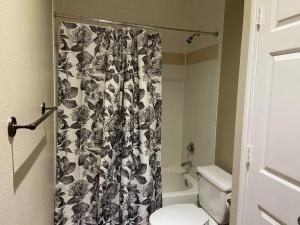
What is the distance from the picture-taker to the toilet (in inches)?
64.2

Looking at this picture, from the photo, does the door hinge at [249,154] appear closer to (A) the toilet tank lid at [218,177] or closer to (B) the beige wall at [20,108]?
(A) the toilet tank lid at [218,177]

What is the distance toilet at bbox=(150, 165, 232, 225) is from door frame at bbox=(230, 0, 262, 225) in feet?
1.40

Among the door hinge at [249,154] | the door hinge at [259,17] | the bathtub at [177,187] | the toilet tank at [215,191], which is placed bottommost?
the bathtub at [177,187]

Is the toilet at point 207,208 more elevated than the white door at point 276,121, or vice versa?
the white door at point 276,121

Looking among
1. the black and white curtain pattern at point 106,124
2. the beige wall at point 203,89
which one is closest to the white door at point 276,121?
the black and white curtain pattern at point 106,124

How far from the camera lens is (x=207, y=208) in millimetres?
1864

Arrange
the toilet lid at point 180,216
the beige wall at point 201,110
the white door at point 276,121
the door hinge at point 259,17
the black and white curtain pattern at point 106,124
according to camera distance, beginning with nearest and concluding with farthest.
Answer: the white door at point 276,121
the door hinge at point 259,17
the toilet lid at point 180,216
the black and white curtain pattern at point 106,124
the beige wall at point 201,110

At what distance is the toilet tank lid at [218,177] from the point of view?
164 centimetres

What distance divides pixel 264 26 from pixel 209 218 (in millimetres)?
1382

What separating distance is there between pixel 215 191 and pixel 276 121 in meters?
0.94

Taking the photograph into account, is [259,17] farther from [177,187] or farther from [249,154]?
[177,187]

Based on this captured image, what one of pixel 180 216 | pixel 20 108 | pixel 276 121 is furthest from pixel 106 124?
pixel 276 121

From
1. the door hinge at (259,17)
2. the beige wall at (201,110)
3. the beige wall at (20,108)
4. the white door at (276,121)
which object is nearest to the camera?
the beige wall at (20,108)

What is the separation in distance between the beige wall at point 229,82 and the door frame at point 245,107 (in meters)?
0.72
